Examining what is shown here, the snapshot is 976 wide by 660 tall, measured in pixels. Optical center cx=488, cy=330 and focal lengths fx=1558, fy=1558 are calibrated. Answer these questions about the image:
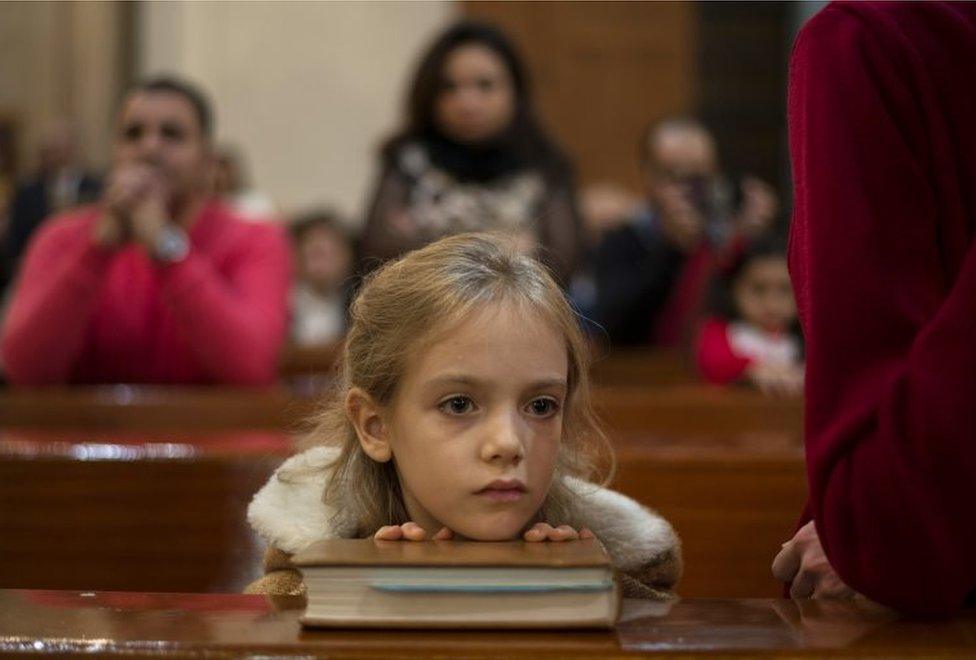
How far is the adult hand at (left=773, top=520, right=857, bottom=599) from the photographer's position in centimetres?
141

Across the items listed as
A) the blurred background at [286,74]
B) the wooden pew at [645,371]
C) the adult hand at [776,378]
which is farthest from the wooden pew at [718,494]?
the blurred background at [286,74]

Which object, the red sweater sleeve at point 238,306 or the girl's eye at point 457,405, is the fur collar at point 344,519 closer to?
the girl's eye at point 457,405

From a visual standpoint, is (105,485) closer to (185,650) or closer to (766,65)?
(185,650)

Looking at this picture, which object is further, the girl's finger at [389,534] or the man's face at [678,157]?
the man's face at [678,157]

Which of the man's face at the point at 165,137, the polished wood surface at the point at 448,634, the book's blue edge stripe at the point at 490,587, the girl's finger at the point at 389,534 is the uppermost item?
the man's face at the point at 165,137

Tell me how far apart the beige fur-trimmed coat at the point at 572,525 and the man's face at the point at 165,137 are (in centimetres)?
226

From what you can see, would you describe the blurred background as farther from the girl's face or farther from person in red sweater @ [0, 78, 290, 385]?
person in red sweater @ [0, 78, 290, 385]

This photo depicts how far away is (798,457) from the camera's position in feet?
6.93

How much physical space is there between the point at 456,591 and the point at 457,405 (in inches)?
12.0

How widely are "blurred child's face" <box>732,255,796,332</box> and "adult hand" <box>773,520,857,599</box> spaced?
3110 mm

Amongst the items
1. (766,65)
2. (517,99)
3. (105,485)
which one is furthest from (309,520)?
(766,65)

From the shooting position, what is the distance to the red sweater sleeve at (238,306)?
3.62m

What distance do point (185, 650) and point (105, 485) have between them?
3.91ft

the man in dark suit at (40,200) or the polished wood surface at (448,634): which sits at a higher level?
the polished wood surface at (448,634)
